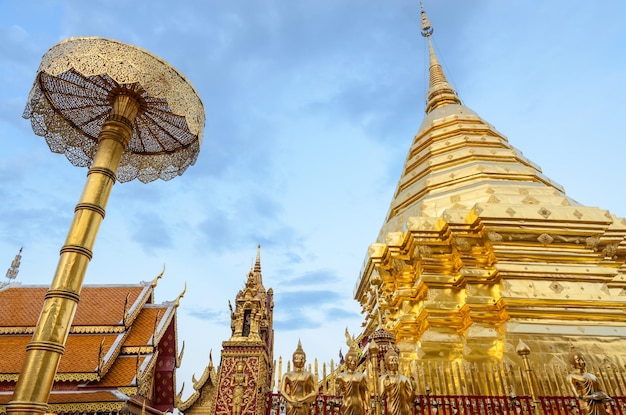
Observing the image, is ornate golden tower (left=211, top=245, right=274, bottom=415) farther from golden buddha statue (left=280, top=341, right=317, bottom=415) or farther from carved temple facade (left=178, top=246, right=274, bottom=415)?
golden buddha statue (left=280, top=341, right=317, bottom=415)

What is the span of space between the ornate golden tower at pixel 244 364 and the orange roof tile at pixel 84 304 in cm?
553

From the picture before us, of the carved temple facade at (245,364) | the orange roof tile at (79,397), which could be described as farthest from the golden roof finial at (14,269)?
the carved temple facade at (245,364)

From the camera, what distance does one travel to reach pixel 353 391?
5039 millimetres

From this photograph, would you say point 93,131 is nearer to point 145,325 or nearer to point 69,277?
point 69,277

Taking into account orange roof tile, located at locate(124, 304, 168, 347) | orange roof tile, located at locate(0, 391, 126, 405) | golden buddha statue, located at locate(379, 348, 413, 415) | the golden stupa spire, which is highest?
the golden stupa spire

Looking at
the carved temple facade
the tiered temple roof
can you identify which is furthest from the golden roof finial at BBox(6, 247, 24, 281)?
the carved temple facade

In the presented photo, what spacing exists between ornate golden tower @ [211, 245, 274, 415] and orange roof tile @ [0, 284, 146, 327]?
5.53m

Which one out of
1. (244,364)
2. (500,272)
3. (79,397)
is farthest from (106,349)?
(500,272)

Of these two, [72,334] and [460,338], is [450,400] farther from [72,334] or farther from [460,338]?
[72,334]

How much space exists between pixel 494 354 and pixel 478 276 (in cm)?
157

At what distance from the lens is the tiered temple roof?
9.33m

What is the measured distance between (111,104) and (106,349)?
691cm

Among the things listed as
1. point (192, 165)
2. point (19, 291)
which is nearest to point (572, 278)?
point (192, 165)

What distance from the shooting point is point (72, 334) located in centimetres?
1087
